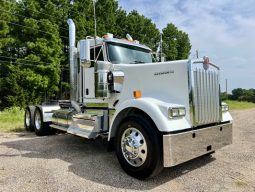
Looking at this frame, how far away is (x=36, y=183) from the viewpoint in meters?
4.19

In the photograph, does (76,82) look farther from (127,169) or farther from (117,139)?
(127,169)

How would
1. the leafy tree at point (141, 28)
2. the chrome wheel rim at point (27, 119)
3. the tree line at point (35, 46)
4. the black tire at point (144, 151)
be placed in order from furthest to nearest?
the leafy tree at point (141, 28) < the tree line at point (35, 46) < the chrome wheel rim at point (27, 119) < the black tire at point (144, 151)

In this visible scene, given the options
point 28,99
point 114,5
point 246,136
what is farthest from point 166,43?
point 246,136

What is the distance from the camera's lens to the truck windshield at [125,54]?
589 cm

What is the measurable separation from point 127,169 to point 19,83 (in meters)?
21.8

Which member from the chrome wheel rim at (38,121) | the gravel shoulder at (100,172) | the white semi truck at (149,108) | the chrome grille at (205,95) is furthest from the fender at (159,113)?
the chrome wheel rim at (38,121)

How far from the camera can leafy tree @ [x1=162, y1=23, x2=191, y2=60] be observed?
3912cm

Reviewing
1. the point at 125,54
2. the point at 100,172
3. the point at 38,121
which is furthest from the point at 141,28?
the point at 100,172

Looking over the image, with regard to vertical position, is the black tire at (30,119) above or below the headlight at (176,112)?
below

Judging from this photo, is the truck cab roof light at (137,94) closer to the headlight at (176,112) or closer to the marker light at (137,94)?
the marker light at (137,94)

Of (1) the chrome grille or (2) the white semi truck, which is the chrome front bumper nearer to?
(2) the white semi truck

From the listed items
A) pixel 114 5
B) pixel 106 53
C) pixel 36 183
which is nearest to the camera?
pixel 36 183

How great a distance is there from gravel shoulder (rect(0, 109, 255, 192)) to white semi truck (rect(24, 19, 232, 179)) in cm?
35

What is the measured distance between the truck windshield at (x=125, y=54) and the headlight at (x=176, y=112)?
1.99 meters
